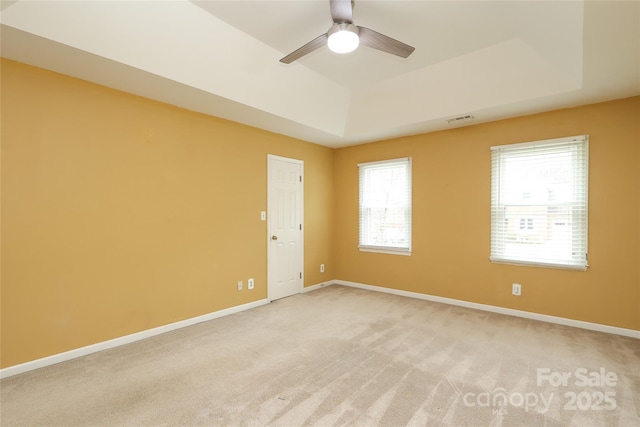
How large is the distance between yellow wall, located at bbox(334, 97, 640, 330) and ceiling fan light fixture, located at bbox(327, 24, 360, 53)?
271 cm

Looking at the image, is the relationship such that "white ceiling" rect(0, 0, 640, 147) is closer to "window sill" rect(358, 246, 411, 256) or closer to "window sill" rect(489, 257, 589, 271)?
"window sill" rect(489, 257, 589, 271)

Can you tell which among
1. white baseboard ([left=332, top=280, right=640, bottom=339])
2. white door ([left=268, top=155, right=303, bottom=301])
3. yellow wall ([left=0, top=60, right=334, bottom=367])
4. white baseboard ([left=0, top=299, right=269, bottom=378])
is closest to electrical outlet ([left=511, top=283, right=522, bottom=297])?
white baseboard ([left=332, top=280, right=640, bottom=339])

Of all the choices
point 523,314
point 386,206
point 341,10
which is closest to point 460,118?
point 386,206

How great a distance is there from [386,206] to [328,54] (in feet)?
8.83

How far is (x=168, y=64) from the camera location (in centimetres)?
273

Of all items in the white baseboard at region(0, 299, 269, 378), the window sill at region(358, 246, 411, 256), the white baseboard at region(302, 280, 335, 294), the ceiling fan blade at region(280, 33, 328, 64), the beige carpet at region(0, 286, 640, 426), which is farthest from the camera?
the white baseboard at region(302, 280, 335, 294)

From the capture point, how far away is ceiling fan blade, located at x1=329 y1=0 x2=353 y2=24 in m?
2.11

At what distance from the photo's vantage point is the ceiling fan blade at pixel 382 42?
2.33 m

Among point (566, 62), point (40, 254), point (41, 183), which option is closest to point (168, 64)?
point (41, 183)

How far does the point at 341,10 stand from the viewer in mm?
2162

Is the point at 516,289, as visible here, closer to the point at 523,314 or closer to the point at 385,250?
the point at 523,314

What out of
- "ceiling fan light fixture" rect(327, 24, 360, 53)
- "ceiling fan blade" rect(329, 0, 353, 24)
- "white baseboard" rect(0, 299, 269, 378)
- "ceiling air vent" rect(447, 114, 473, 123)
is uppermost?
"ceiling fan blade" rect(329, 0, 353, 24)

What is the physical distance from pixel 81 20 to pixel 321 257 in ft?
14.5

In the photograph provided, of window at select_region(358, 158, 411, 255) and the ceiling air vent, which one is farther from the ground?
the ceiling air vent
